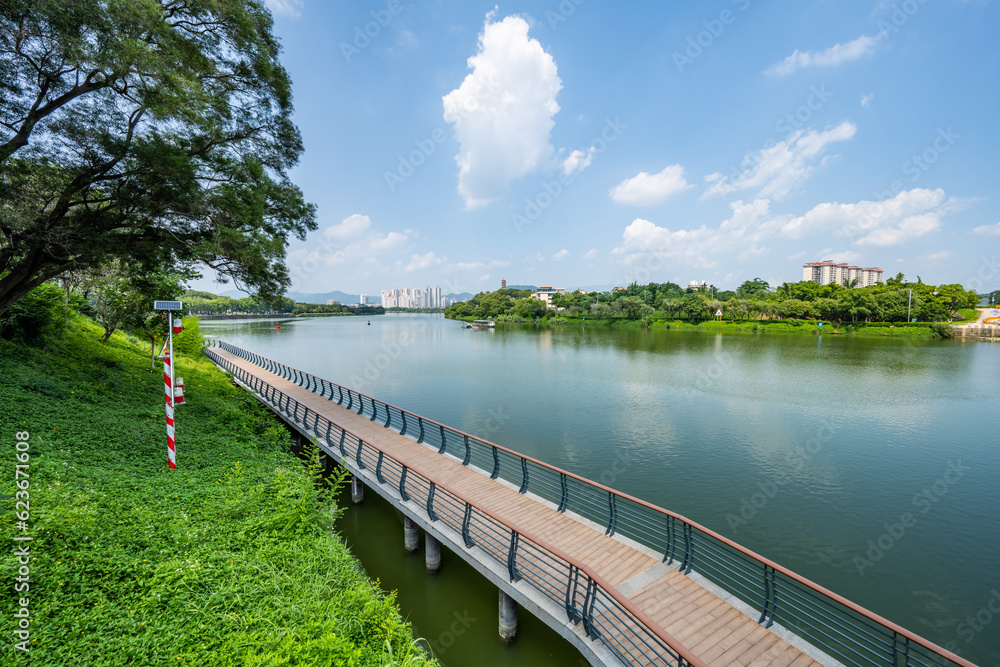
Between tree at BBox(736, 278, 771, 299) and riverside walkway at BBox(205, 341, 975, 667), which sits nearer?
riverside walkway at BBox(205, 341, 975, 667)

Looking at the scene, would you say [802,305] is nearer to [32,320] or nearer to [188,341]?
[188,341]

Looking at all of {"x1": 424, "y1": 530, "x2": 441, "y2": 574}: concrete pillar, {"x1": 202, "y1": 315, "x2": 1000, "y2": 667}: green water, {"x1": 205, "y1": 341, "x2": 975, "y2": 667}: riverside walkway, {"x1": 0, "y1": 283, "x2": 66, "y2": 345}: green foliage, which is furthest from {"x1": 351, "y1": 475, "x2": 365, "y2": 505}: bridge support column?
{"x1": 0, "y1": 283, "x2": 66, "y2": 345}: green foliage

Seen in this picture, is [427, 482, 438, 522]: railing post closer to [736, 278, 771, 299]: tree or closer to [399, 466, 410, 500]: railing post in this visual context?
[399, 466, 410, 500]: railing post

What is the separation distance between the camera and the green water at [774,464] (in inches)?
285

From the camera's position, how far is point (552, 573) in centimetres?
586

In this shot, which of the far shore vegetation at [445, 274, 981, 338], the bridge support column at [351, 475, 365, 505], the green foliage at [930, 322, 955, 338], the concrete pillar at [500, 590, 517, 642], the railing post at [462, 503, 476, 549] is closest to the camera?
the concrete pillar at [500, 590, 517, 642]

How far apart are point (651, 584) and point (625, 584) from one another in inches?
15.4

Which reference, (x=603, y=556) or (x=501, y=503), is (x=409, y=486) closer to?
(x=501, y=503)

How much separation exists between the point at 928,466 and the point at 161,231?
78.4 ft

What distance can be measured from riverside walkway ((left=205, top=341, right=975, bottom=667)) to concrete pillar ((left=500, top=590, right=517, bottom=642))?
0.17 ft

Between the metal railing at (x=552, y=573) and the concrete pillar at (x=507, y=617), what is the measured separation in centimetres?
49

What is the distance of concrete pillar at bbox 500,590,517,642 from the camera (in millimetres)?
5988

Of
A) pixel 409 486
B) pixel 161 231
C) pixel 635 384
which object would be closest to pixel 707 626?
pixel 409 486

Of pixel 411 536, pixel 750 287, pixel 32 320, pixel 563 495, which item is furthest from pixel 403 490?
pixel 750 287
